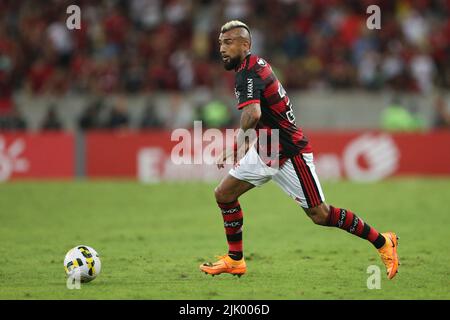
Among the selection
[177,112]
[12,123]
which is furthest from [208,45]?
[12,123]

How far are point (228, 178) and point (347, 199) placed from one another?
8.46m

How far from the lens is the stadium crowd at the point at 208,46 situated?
2373 centimetres

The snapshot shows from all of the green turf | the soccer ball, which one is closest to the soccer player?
the green turf

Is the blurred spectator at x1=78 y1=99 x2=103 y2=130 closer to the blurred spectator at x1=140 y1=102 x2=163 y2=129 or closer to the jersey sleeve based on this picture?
the blurred spectator at x1=140 y1=102 x2=163 y2=129

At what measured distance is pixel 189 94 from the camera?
78.6ft

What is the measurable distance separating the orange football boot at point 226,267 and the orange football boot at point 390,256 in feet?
5.04

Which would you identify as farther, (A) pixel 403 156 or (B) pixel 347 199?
(A) pixel 403 156

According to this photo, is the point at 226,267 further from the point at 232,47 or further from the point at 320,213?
the point at 232,47

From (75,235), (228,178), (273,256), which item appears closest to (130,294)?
(228,178)

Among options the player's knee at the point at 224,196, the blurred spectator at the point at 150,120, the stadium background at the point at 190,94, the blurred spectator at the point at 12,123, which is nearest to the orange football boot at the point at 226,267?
the player's knee at the point at 224,196

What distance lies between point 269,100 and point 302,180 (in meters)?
0.93
